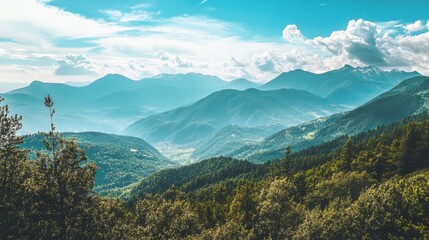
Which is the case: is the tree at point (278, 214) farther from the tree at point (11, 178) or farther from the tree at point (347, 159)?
the tree at point (347, 159)

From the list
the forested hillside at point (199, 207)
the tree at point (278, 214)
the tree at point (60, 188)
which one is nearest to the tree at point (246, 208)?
the forested hillside at point (199, 207)

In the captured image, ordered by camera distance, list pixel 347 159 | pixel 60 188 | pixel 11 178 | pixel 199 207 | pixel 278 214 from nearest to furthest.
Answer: pixel 11 178 < pixel 60 188 < pixel 278 214 < pixel 199 207 < pixel 347 159

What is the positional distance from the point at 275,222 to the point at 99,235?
32.7m

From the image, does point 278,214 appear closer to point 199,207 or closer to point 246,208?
point 246,208

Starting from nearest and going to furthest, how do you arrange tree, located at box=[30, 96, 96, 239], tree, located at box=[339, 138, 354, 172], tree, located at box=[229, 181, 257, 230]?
tree, located at box=[30, 96, 96, 239], tree, located at box=[229, 181, 257, 230], tree, located at box=[339, 138, 354, 172]

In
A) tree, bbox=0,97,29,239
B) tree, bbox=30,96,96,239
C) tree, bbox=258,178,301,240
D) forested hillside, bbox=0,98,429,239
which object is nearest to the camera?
tree, bbox=0,97,29,239

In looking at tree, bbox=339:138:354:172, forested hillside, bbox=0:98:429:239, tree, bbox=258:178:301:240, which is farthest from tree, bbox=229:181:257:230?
tree, bbox=339:138:354:172

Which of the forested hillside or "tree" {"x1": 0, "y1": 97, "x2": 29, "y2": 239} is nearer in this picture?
"tree" {"x1": 0, "y1": 97, "x2": 29, "y2": 239}

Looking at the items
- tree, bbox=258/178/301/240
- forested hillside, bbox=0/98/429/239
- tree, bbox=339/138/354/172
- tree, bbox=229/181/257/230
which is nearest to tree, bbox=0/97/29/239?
forested hillside, bbox=0/98/429/239

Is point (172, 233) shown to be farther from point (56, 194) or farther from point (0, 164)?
point (0, 164)

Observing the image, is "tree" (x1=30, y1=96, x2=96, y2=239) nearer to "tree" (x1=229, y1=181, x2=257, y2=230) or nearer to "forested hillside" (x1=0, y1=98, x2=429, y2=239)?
"forested hillside" (x1=0, y1=98, x2=429, y2=239)

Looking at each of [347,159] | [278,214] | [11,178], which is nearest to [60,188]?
[11,178]

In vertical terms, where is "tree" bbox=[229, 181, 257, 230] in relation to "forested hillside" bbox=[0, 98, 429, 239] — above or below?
below

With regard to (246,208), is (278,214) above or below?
above
